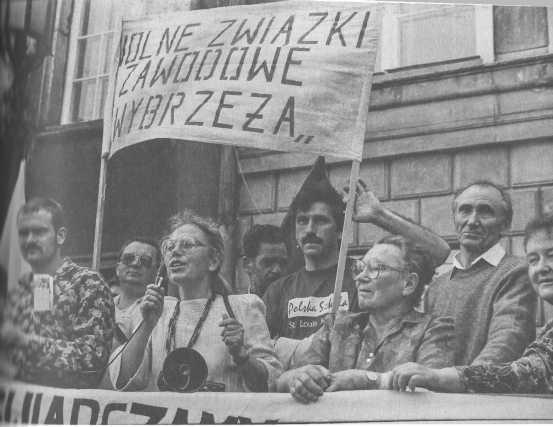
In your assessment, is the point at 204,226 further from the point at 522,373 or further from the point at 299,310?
the point at 522,373

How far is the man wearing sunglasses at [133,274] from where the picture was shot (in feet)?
26.9

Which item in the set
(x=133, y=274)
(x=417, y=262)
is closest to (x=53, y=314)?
(x=133, y=274)

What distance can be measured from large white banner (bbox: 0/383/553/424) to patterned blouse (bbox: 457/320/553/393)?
74mm

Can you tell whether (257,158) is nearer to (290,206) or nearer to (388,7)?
(290,206)

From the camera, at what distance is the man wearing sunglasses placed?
8195mm

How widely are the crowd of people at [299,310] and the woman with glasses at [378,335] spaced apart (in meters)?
0.01

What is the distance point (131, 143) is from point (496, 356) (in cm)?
351

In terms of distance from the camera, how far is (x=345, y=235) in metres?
8.09

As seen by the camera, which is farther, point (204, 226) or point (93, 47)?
point (93, 47)

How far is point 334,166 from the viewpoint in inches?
326

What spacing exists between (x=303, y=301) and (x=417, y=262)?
3.26ft

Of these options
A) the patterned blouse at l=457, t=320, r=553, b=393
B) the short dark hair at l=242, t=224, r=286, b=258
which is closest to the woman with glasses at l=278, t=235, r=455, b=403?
the patterned blouse at l=457, t=320, r=553, b=393

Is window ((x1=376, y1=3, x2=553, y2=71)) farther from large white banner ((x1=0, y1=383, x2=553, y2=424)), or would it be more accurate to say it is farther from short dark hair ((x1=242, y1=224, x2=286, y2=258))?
large white banner ((x1=0, y1=383, x2=553, y2=424))

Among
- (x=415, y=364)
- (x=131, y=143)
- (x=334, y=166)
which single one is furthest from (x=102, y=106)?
(x=415, y=364)
